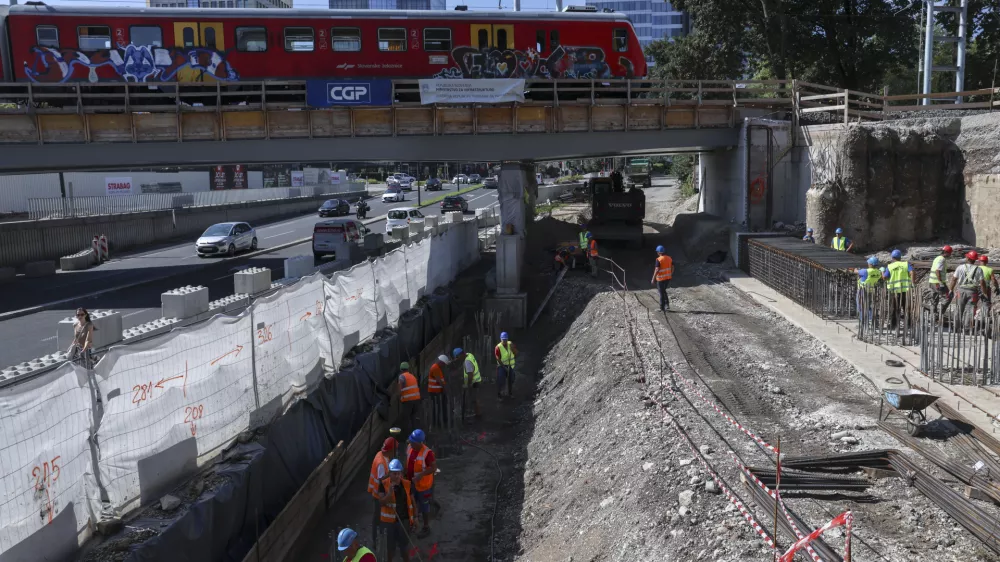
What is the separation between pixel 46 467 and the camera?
7.77 meters

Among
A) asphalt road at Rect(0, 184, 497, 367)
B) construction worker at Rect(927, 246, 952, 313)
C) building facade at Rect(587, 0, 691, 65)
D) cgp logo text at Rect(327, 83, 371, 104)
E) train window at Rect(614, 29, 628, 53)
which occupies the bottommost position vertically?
asphalt road at Rect(0, 184, 497, 367)

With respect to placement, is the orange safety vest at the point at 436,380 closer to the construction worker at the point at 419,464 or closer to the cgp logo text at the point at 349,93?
the construction worker at the point at 419,464

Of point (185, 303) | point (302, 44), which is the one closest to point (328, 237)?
point (302, 44)

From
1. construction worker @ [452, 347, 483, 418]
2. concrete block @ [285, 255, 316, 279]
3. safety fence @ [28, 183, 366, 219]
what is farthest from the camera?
safety fence @ [28, 183, 366, 219]

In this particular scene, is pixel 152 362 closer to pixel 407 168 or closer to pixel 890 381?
pixel 890 381

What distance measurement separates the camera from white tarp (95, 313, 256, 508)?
8789mm

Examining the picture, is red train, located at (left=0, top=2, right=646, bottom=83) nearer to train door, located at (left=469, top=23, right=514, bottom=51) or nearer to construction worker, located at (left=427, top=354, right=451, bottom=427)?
train door, located at (left=469, top=23, right=514, bottom=51)

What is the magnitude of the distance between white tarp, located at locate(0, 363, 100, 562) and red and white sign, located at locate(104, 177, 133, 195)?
5319cm

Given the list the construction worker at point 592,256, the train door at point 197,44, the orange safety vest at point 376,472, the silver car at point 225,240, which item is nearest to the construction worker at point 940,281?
the orange safety vest at point 376,472

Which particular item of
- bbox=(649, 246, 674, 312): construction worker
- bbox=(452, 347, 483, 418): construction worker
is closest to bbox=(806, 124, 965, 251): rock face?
bbox=(649, 246, 674, 312): construction worker

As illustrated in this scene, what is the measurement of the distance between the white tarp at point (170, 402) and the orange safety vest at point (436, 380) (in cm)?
553

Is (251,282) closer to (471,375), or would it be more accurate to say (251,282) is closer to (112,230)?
(471,375)

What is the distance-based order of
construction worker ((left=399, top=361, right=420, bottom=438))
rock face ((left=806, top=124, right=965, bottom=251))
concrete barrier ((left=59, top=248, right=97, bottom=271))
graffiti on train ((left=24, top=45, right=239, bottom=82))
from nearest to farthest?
1. construction worker ((left=399, top=361, right=420, bottom=438))
2. rock face ((left=806, top=124, right=965, bottom=251))
3. graffiti on train ((left=24, top=45, right=239, bottom=82))
4. concrete barrier ((left=59, top=248, right=97, bottom=271))

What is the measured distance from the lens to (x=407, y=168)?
13425cm
